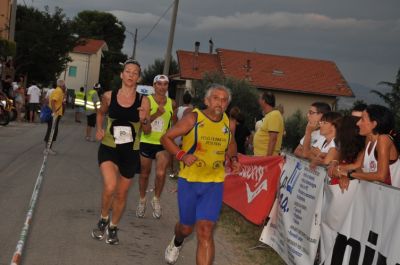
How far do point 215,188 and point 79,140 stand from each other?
53.6ft

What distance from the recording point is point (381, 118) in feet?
19.5

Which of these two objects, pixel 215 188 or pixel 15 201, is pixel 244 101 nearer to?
pixel 15 201

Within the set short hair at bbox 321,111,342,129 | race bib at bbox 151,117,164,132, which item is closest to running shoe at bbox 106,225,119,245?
race bib at bbox 151,117,164,132

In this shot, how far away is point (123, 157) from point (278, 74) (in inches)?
2046

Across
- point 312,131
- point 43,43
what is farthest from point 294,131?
point 312,131

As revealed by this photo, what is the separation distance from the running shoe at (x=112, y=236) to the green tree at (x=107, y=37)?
95326 mm

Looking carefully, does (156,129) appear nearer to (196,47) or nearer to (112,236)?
(112,236)

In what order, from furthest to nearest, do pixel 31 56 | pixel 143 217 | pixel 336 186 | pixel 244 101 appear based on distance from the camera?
pixel 31 56
pixel 244 101
pixel 143 217
pixel 336 186

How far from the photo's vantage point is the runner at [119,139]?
7.07 meters

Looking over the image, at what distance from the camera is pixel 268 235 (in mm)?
7988

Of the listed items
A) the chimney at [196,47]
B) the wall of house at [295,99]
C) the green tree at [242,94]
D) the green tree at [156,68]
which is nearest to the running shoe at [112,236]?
the green tree at [242,94]

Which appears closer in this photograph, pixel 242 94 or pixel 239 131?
pixel 239 131

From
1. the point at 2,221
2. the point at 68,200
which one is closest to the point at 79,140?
the point at 68,200

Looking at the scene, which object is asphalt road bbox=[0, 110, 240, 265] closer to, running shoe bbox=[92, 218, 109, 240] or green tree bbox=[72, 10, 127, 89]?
running shoe bbox=[92, 218, 109, 240]
